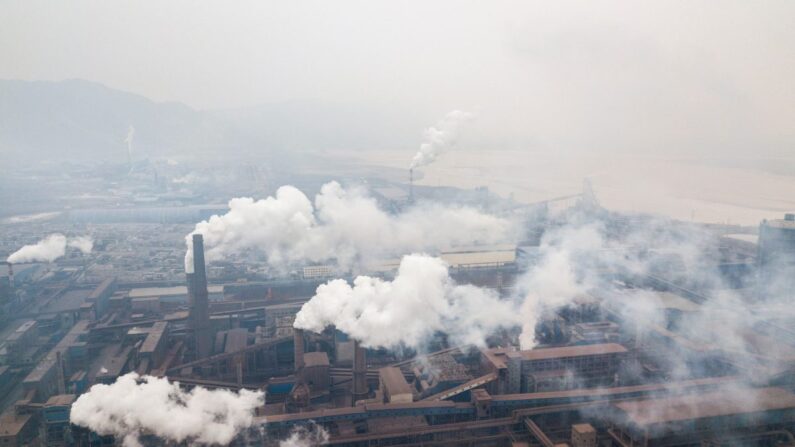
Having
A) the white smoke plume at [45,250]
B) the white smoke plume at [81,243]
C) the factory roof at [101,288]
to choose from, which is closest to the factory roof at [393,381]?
the factory roof at [101,288]

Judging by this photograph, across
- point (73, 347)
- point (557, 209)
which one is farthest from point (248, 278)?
point (557, 209)

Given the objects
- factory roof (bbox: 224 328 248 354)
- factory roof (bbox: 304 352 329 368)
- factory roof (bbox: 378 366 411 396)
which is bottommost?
factory roof (bbox: 378 366 411 396)

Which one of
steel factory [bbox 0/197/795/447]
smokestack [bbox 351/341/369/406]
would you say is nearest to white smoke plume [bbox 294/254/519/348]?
smokestack [bbox 351/341/369/406]

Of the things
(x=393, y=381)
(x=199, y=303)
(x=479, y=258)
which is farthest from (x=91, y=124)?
(x=393, y=381)

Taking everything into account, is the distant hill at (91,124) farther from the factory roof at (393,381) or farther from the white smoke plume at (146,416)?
the factory roof at (393,381)

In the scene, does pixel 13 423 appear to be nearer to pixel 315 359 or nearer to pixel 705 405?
Answer: pixel 315 359

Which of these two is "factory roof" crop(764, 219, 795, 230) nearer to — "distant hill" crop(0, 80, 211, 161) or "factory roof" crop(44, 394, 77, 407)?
"factory roof" crop(44, 394, 77, 407)

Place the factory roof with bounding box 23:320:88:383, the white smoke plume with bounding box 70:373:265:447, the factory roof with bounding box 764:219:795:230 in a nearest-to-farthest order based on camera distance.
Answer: the white smoke plume with bounding box 70:373:265:447 < the factory roof with bounding box 23:320:88:383 < the factory roof with bounding box 764:219:795:230
